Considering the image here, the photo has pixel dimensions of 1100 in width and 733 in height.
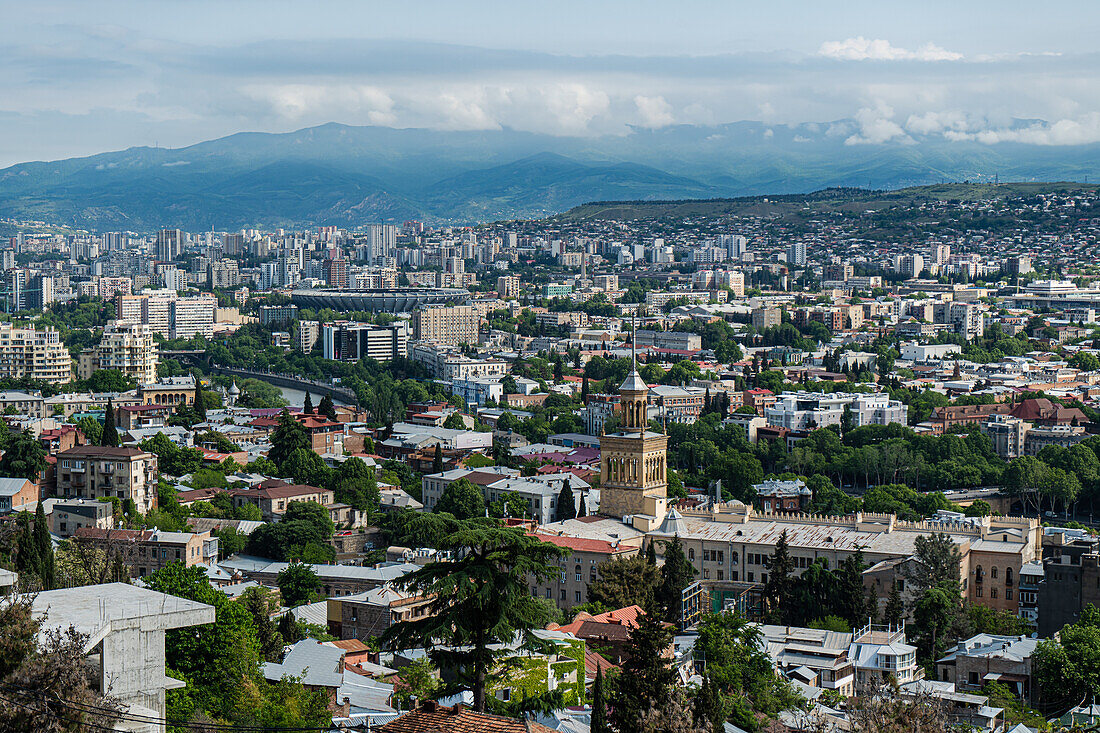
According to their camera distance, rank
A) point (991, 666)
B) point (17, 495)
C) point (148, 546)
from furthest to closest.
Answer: point (17, 495) → point (148, 546) → point (991, 666)

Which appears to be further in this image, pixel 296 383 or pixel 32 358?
pixel 296 383

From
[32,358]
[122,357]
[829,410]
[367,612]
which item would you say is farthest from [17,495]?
[122,357]

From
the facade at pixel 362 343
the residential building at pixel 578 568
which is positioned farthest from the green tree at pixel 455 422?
the residential building at pixel 578 568

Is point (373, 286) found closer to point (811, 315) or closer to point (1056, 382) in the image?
point (811, 315)

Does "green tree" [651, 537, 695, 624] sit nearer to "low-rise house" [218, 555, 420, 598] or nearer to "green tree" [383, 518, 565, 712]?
"low-rise house" [218, 555, 420, 598]

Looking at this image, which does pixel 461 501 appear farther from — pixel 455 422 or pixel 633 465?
pixel 455 422
